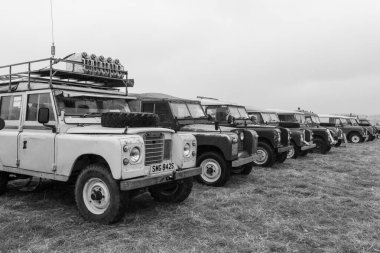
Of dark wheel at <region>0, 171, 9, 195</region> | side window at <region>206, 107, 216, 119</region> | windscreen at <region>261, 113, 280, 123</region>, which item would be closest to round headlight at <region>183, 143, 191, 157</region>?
dark wheel at <region>0, 171, 9, 195</region>

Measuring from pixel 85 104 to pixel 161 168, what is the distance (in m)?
1.72

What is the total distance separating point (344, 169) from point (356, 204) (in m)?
4.50

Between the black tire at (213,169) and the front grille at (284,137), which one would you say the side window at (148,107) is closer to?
the black tire at (213,169)

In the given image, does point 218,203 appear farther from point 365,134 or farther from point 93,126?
point 365,134

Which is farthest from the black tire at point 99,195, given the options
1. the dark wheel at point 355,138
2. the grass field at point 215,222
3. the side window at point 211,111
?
the dark wheel at point 355,138

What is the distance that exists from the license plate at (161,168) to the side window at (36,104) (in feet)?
5.73

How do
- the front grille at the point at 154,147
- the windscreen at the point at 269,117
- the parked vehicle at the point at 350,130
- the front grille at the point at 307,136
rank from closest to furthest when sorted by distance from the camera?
the front grille at the point at 154,147, the front grille at the point at 307,136, the windscreen at the point at 269,117, the parked vehicle at the point at 350,130

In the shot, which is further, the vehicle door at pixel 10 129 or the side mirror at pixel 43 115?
the vehicle door at pixel 10 129

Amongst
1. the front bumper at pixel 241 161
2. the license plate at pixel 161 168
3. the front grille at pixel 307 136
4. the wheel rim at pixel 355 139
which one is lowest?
the wheel rim at pixel 355 139

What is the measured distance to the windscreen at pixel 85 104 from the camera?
527 centimetres

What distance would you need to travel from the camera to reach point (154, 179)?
4.60m

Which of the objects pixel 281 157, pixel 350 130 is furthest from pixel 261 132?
pixel 350 130

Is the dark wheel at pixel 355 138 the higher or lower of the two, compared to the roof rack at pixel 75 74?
lower

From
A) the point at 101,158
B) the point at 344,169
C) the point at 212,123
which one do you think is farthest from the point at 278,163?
the point at 101,158
